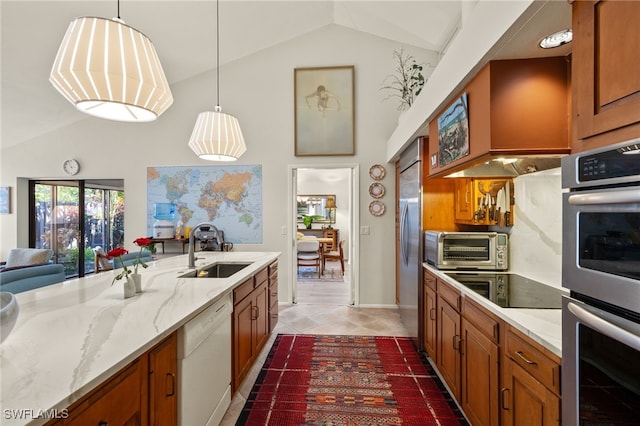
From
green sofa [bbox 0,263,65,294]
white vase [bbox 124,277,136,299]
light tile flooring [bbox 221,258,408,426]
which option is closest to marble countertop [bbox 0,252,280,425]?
white vase [bbox 124,277,136,299]

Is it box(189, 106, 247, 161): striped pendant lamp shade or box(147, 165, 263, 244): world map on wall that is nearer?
box(189, 106, 247, 161): striped pendant lamp shade

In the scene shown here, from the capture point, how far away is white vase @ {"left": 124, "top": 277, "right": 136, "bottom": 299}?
59.0 inches

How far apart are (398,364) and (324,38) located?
4.32m

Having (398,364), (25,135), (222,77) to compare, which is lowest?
(398,364)

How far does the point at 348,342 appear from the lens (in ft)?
9.62

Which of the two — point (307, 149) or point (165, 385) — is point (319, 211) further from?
point (165, 385)

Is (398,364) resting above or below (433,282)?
below

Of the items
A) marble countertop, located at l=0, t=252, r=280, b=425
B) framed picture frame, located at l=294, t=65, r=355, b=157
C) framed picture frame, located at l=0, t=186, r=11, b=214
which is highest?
framed picture frame, located at l=294, t=65, r=355, b=157

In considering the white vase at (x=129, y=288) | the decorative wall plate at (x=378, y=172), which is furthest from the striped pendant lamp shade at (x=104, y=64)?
the decorative wall plate at (x=378, y=172)

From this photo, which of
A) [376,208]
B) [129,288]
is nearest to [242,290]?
[129,288]

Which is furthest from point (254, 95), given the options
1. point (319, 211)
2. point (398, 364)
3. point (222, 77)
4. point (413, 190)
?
point (319, 211)

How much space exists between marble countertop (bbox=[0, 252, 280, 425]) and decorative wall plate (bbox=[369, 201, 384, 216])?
2585mm

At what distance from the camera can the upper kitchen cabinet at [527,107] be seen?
137cm

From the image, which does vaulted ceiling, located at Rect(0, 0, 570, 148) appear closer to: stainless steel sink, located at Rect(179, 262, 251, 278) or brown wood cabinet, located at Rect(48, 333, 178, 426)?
stainless steel sink, located at Rect(179, 262, 251, 278)
